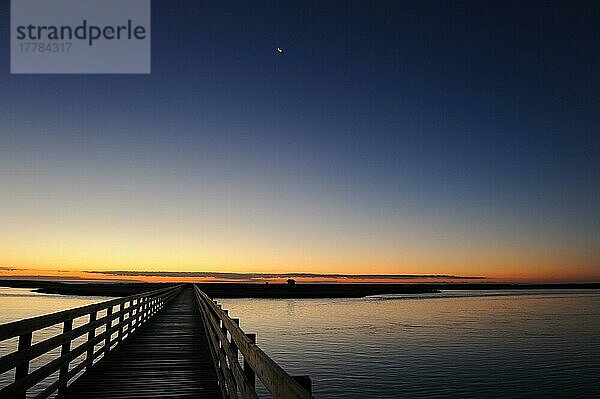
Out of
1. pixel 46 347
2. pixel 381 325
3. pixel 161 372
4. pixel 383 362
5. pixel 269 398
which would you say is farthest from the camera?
pixel 381 325

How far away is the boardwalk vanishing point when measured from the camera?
4348mm

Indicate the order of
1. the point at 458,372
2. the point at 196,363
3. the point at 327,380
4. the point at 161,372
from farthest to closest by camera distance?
the point at 458,372
the point at 327,380
the point at 196,363
the point at 161,372

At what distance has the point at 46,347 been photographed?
691 centimetres

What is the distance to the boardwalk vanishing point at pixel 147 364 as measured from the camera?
435 cm

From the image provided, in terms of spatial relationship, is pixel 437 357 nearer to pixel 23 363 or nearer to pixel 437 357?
pixel 437 357

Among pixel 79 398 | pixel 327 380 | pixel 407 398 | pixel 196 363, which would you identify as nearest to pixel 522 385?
pixel 407 398

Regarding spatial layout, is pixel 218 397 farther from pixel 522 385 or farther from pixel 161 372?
pixel 522 385

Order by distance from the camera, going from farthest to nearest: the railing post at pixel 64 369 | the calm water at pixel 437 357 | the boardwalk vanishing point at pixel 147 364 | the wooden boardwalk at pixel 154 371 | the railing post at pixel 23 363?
the calm water at pixel 437 357 < the wooden boardwalk at pixel 154 371 < the railing post at pixel 64 369 < the railing post at pixel 23 363 < the boardwalk vanishing point at pixel 147 364

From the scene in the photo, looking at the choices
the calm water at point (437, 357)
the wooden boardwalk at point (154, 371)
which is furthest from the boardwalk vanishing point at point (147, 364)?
the calm water at point (437, 357)

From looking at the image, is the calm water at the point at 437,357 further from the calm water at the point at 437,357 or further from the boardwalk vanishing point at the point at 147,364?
the boardwalk vanishing point at the point at 147,364

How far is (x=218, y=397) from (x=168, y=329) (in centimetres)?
1106

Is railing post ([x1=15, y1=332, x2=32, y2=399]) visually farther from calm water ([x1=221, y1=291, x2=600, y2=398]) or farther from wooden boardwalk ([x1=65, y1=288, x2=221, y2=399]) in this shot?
calm water ([x1=221, y1=291, x2=600, y2=398])

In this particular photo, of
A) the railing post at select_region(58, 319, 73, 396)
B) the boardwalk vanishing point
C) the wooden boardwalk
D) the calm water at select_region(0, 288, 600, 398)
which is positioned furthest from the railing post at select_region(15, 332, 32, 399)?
the calm water at select_region(0, 288, 600, 398)

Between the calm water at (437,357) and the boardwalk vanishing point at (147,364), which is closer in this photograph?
the boardwalk vanishing point at (147,364)
